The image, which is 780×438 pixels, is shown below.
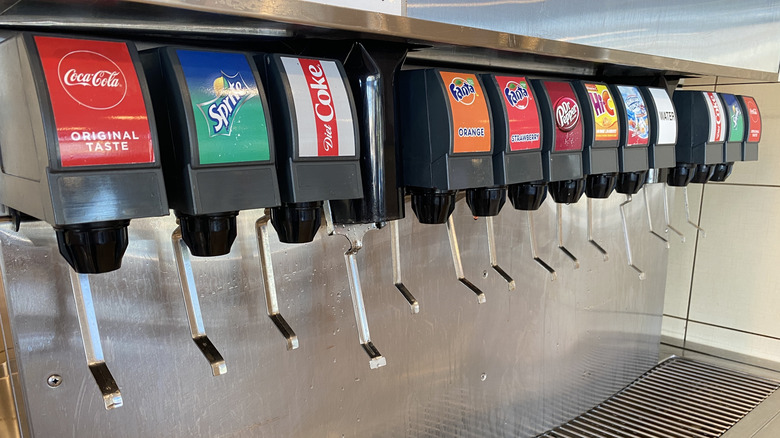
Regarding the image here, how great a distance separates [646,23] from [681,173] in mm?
329

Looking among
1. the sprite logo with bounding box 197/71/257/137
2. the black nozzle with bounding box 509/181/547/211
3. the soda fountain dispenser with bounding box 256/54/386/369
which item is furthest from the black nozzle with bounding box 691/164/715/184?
the sprite logo with bounding box 197/71/257/137

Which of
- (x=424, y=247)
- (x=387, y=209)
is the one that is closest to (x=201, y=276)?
(x=387, y=209)

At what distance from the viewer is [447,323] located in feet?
3.49

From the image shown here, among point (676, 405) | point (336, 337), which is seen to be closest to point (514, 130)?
point (336, 337)

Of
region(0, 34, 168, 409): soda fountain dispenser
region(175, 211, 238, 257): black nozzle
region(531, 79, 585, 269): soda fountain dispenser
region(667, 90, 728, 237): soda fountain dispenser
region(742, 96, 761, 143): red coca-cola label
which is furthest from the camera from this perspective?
region(742, 96, 761, 143): red coca-cola label

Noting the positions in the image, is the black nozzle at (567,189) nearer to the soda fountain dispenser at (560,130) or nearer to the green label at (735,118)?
the soda fountain dispenser at (560,130)

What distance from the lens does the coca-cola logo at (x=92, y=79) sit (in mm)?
421

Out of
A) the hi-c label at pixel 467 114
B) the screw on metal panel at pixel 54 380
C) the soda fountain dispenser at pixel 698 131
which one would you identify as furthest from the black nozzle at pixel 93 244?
the soda fountain dispenser at pixel 698 131

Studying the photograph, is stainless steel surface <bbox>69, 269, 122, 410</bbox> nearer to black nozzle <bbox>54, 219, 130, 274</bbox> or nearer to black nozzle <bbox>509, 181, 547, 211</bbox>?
black nozzle <bbox>54, 219, 130, 274</bbox>

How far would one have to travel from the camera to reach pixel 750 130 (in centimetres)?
122

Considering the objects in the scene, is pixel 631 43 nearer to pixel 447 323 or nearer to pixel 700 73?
pixel 700 73

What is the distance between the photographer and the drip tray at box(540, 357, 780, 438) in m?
1.24

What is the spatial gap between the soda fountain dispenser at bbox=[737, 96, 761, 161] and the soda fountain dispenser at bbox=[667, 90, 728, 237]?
0.33ft

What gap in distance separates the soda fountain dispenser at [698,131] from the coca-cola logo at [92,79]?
104 centimetres
